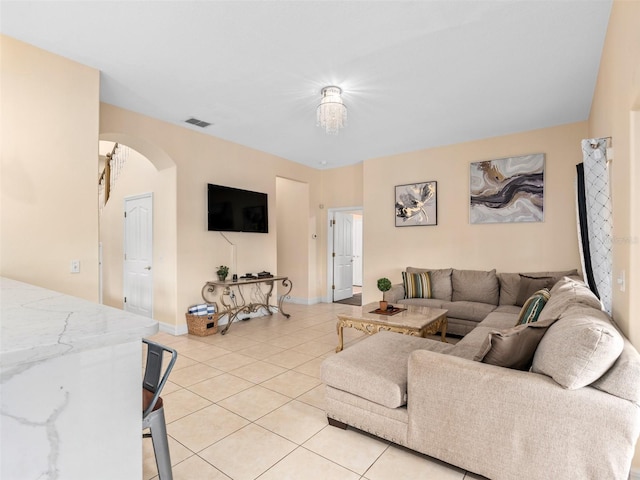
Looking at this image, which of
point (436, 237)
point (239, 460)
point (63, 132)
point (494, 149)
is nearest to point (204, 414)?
point (239, 460)

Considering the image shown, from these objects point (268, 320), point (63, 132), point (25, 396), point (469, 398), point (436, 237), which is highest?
point (63, 132)

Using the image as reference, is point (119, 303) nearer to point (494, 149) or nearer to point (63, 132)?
point (63, 132)

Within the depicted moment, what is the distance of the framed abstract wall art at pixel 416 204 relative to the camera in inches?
210

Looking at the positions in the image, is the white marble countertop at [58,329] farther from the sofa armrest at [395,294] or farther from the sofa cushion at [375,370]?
the sofa armrest at [395,294]

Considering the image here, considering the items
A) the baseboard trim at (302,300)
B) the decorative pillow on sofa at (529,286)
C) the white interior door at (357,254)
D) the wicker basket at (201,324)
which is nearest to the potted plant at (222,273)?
the wicker basket at (201,324)

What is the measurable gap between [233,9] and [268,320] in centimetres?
432

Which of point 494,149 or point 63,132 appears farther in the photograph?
point 494,149

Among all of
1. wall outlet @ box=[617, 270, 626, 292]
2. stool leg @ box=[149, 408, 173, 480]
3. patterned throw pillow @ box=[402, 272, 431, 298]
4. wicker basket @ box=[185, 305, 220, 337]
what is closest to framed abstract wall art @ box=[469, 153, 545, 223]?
patterned throw pillow @ box=[402, 272, 431, 298]

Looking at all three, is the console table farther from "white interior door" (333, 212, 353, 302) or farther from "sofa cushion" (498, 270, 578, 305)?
"sofa cushion" (498, 270, 578, 305)

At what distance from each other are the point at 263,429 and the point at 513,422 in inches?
60.1

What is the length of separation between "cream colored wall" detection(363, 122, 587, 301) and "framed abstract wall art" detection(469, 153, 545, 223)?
8cm

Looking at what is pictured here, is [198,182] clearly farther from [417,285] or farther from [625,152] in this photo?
[625,152]

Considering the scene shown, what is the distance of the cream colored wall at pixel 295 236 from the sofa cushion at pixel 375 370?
428cm

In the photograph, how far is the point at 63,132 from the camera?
2812 mm
